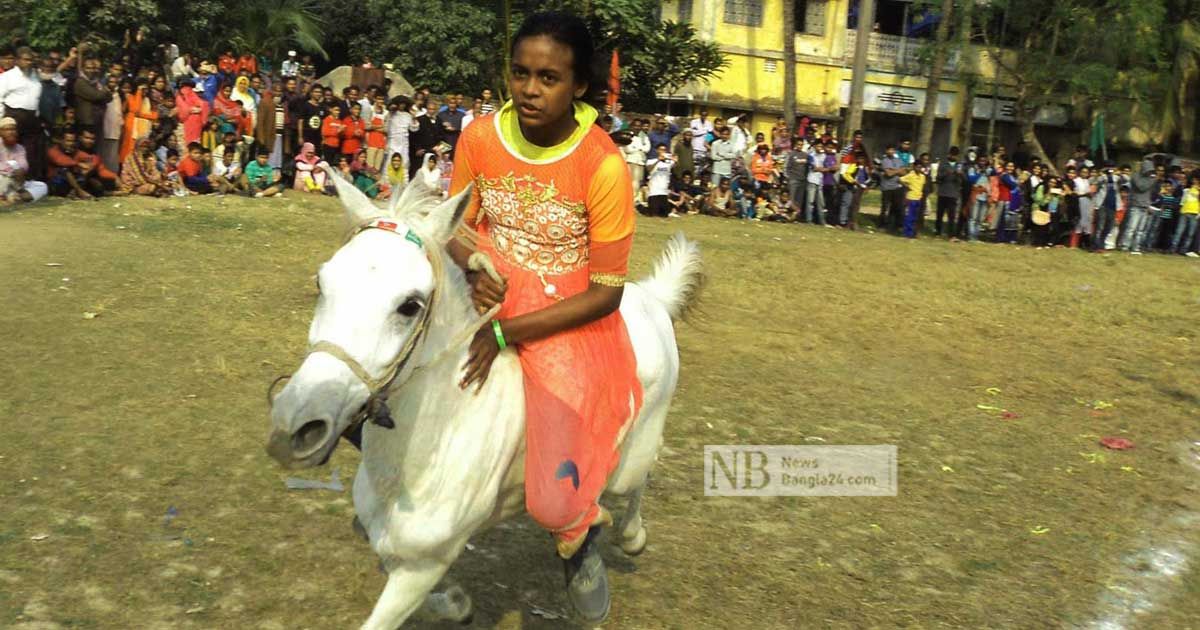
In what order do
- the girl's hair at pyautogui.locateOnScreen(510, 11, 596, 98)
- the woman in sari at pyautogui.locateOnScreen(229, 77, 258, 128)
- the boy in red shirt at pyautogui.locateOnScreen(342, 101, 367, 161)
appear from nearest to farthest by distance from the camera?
the girl's hair at pyautogui.locateOnScreen(510, 11, 596, 98) → the woman in sari at pyautogui.locateOnScreen(229, 77, 258, 128) → the boy in red shirt at pyautogui.locateOnScreen(342, 101, 367, 161)

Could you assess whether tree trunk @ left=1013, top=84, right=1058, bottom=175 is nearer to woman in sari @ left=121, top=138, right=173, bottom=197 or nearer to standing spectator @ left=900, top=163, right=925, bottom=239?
standing spectator @ left=900, top=163, right=925, bottom=239

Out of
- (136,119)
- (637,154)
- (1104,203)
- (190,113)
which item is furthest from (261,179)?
(1104,203)

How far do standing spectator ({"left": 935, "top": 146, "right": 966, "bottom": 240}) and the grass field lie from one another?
7473 millimetres

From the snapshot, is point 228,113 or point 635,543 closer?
point 635,543

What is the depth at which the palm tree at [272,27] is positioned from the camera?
24.9 meters

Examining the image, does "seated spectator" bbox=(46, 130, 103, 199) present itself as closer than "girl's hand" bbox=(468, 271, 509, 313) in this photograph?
No

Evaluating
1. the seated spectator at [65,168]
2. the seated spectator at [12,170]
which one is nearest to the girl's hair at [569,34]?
the seated spectator at [12,170]

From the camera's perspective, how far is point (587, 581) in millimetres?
3344

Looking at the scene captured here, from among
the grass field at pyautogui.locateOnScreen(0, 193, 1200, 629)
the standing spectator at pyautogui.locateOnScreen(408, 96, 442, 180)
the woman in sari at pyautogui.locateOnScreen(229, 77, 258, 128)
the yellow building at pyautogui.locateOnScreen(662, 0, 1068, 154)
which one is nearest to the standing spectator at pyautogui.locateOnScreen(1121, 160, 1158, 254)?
the grass field at pyautogui.locateOnScreen(0, 193, 1200, 629)

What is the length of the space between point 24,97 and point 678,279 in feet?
36.4

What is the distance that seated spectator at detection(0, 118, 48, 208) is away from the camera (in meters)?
12.1

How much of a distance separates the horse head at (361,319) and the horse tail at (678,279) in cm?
213

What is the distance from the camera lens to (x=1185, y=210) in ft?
62.4

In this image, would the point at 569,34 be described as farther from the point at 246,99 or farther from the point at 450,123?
the point at 450,123
